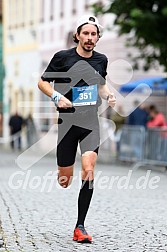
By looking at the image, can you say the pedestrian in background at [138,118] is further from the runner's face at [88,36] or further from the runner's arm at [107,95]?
the runner's face at [88,36]

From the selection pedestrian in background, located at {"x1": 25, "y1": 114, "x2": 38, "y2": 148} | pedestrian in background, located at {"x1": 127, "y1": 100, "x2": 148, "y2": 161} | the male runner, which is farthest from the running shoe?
pedestrian in background, located at {"x1": 25, "y1": 114, "x2": 38, "y2": 148}

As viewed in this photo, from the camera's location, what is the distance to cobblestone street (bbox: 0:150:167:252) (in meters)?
7.93

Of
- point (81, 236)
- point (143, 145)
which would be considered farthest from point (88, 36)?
point (143, 145)

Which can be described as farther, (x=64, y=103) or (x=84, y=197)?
(x=84, y=197)

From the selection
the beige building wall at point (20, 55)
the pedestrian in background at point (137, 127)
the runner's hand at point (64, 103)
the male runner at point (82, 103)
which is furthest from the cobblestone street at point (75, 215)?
the beige building wall at point (20, 55)

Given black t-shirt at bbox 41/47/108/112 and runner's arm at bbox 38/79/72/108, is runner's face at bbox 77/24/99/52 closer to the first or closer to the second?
black t-shirt at bbox 41/47/108/112

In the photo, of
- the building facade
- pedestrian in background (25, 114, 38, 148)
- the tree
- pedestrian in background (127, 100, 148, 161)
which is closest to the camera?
the tree

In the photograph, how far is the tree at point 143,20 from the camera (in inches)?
880

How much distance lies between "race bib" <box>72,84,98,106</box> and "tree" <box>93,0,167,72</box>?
1394 cm

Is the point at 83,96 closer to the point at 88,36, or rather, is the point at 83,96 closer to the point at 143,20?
the point at 88,36

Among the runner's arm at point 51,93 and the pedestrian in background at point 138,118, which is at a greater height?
the runner's arm at point 51,93

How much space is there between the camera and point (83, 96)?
26.4ft

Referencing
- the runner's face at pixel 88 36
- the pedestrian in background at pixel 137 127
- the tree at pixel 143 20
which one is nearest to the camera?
the runner's face at pixel 88 36

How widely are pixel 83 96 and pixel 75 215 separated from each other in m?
2.60
